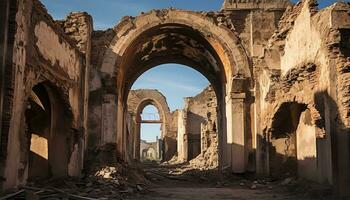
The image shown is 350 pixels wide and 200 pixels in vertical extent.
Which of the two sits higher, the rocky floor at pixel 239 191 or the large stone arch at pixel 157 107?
the large stone arch at pixel 157 107

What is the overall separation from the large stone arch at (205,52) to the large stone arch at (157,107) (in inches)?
633

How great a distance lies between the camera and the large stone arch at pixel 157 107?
30.1m

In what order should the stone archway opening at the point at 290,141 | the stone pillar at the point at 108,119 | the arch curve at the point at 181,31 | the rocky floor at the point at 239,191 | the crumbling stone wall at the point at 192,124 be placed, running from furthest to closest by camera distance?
the crumbling stone wall at the point at 192,124 → the arch curve at the point at 181,31 → the stone pillar at the point at 108,119 → the stone archway opening at the point at 290,141 → the rocky floor at the point at 239,191

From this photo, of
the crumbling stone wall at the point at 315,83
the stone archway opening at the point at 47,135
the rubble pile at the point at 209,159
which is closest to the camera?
the crumbling stone wall at the point at 315,83

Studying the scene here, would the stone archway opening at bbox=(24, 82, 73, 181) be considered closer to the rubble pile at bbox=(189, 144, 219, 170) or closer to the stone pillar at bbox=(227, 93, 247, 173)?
the stone pillar at bbox=(227, 93, 247, 173)

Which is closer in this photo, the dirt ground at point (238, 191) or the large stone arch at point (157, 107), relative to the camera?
the dirt ground at point (238, 191)

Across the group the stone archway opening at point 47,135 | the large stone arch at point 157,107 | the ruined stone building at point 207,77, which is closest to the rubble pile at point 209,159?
the ruined stone building at point 207,77

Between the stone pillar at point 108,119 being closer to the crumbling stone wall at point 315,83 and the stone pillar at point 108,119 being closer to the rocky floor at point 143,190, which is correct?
the rocky floor at point 143,190

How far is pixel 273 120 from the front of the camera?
1085 cm

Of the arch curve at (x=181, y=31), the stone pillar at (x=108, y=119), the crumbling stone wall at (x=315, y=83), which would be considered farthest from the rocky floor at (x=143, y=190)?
the arch curve at (x=181, y=31)

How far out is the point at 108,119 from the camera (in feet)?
40.8

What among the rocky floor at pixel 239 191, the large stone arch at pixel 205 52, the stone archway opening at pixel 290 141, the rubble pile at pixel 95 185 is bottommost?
the rocky floor at pixel 239 191

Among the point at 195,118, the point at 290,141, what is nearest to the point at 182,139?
the point at 195,118

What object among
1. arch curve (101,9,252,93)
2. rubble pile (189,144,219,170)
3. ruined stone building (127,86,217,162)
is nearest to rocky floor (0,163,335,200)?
arch curve (101,9,252,93)
